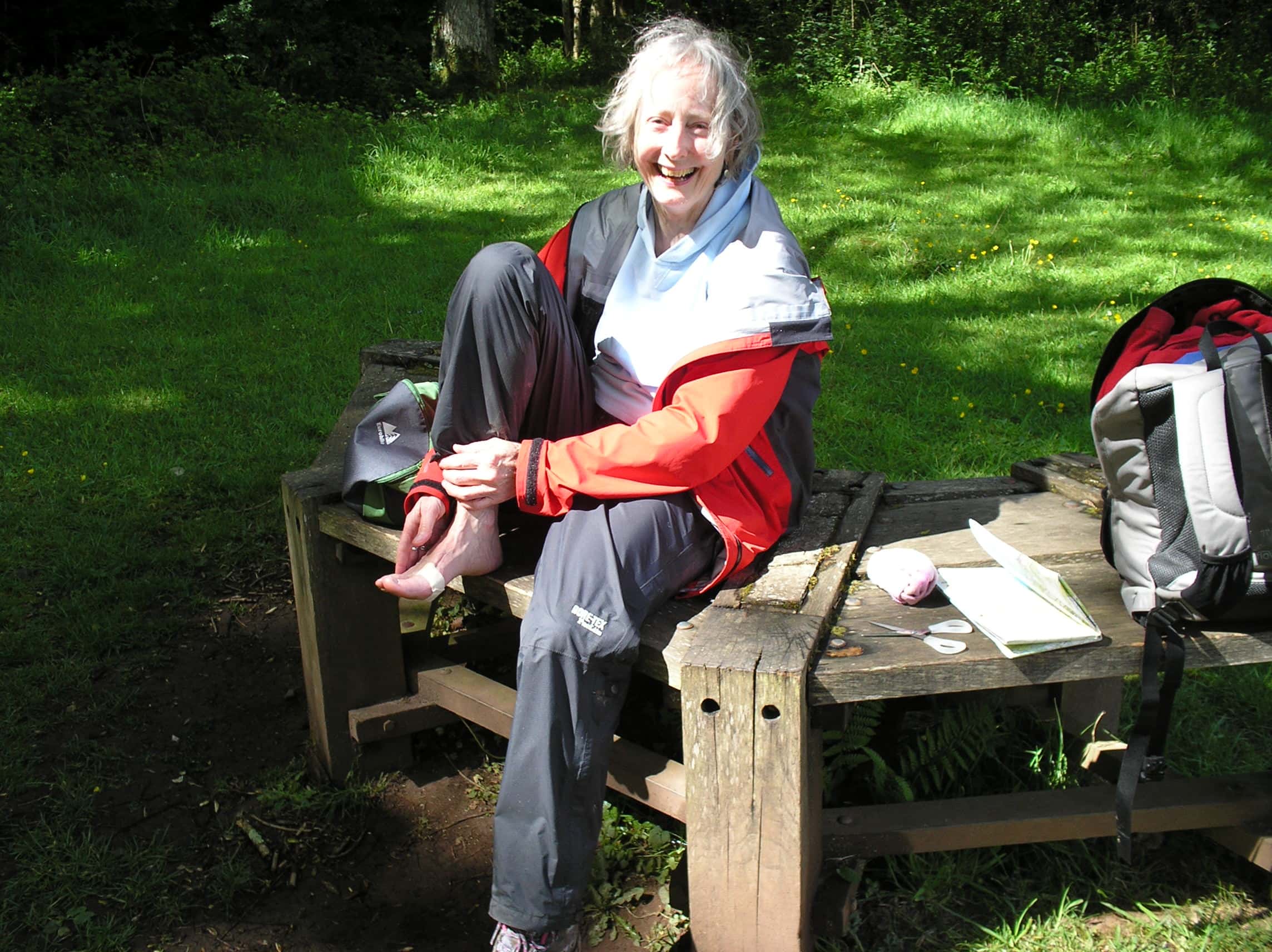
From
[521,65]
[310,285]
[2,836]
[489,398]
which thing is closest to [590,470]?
[489,398]

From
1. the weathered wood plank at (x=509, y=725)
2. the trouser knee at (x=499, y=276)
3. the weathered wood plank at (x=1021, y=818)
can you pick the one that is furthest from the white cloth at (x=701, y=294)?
the weathered wood plank at (x=1021, y=818)

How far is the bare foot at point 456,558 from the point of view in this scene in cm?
240

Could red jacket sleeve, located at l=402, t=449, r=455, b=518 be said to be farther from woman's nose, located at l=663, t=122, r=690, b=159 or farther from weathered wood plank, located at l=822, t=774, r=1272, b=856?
weathered wood plank, located at l=822, t=774, r=1272, b=856

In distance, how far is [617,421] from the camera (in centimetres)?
266

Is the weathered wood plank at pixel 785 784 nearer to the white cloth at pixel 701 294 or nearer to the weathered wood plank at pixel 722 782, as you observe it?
the weathered wood plank at pixel 722 782

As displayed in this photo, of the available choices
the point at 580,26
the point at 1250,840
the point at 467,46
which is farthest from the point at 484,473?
the point at 580,26

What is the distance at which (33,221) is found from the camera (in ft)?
22.9

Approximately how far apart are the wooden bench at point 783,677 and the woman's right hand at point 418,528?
0.11m

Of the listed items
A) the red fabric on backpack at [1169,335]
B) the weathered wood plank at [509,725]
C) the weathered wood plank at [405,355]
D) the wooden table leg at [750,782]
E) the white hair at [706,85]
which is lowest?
the weathered wood plank at [509,725]

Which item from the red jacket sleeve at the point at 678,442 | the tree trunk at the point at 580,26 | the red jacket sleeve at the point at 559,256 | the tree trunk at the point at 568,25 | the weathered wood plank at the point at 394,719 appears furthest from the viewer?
the tree trunk at the point at 568,25

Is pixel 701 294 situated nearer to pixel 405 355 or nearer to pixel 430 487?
pixel 430 487

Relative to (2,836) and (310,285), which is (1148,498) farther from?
(310,285)

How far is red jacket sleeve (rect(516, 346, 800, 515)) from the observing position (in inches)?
87.0

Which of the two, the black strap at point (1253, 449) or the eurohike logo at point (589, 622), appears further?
the eurohike logo at point (589, 622)
